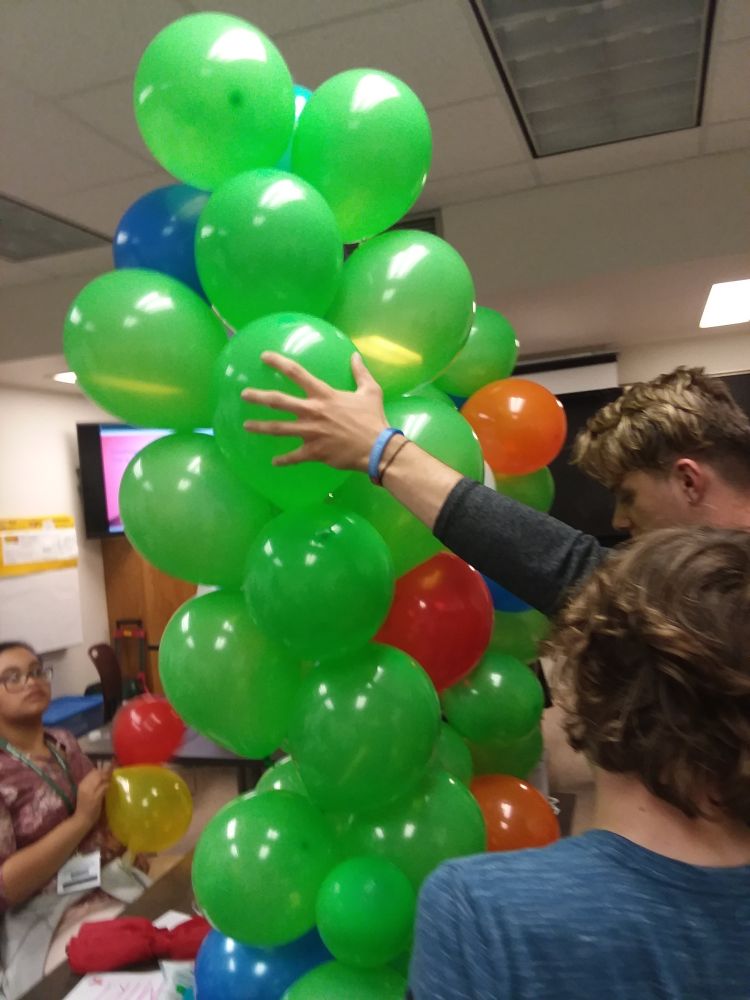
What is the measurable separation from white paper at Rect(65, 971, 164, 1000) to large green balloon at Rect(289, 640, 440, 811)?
0.64m

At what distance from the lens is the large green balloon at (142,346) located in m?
1.02

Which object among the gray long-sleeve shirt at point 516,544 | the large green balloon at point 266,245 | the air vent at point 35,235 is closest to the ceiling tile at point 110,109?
the air vent at point 35,235

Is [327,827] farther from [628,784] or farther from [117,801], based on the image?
[117,801]

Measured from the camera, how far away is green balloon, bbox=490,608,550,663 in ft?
5.44

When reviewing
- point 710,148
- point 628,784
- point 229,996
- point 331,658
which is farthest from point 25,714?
point 710,148

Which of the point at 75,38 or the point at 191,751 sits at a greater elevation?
the point at 75,38

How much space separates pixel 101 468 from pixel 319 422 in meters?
4.71

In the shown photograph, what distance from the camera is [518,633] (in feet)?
5.45

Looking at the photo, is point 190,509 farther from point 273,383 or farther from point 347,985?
point 347,985

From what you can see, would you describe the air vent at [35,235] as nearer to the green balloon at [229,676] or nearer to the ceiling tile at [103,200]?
the ceiling tile at [103,200]

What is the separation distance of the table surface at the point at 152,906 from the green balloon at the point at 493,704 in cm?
78

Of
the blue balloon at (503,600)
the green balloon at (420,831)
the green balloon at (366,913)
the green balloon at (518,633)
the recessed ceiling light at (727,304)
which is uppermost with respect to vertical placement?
the recessed ceiling light at (727,304)

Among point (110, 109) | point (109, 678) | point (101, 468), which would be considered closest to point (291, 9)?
point (110, 109)

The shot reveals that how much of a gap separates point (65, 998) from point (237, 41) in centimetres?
164
